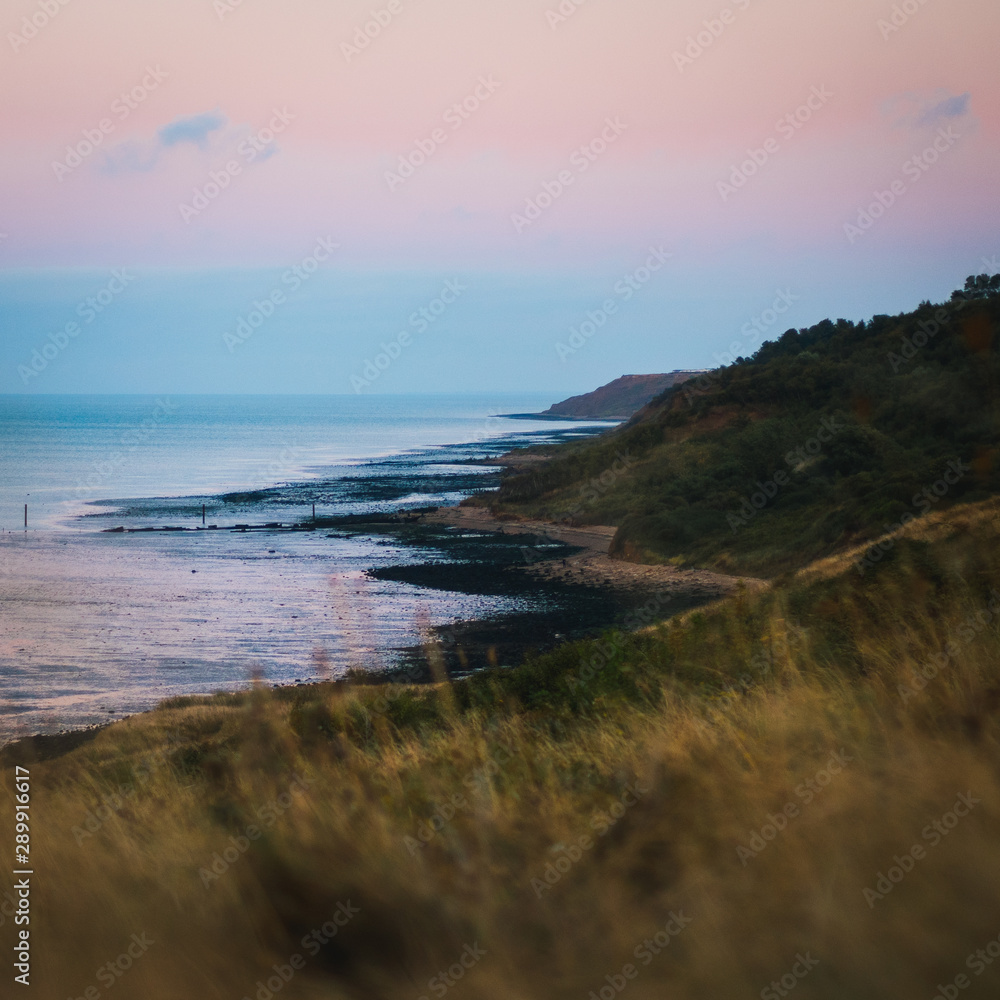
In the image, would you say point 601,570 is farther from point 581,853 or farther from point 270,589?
point 581,853

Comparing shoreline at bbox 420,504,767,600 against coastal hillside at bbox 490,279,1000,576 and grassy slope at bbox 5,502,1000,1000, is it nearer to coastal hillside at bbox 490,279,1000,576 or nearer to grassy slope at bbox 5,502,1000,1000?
coastal hillside at bbox 490,279,1000,576

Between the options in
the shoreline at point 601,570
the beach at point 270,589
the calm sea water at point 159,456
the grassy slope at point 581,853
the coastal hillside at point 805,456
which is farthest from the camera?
the calm sea water at point 159,456

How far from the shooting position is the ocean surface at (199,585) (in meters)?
21.1

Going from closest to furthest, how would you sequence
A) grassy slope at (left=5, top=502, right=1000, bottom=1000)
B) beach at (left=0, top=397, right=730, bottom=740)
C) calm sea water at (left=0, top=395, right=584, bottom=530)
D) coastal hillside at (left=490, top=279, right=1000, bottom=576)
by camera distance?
grassy slope at (left=5, top=502, right=1000, bottom=1000) < beach at (left=0, top=397, right=730, bottom=740) < coastal hillside at (left=490, top=279, right=1000, bottom=576) < calm sea water at (left=0, top=395, right=584, bottom=530)

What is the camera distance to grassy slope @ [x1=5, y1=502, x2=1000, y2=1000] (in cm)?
299

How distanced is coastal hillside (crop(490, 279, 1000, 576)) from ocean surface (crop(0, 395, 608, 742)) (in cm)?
828

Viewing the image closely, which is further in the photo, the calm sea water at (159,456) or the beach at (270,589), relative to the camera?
the calm sea water at (159,456)

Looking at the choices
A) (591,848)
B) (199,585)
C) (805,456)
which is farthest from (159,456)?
(591,848)

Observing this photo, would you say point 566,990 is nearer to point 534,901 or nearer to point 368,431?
point 534,901

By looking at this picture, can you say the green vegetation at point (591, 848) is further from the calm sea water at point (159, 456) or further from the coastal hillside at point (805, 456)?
the calm sea water at point (159, 456)

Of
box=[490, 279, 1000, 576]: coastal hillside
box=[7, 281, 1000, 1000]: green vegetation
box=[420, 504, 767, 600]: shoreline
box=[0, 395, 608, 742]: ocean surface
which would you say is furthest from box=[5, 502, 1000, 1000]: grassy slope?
box=[490, 279, 1000, 576]: coastal hillside

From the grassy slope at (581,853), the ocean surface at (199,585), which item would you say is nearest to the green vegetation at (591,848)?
the grassy slope at (581,853)

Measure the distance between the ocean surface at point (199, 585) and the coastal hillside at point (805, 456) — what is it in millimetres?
8278

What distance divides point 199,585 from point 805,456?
2635cm
